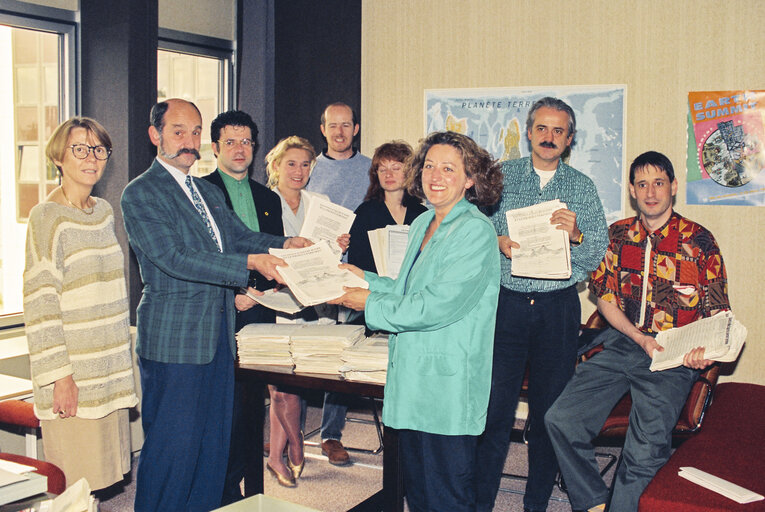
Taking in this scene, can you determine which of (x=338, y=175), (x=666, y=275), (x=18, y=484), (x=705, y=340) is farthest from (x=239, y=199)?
(x=18, y=484)

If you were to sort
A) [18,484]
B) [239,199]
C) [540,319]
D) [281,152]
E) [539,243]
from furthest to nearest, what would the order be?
[281,152]
[239,199]
[540,319]
[539,243]
[18,484]

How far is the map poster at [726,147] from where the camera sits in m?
4.45

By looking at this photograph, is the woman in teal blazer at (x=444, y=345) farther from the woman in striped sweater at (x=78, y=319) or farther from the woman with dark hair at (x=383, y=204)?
the woman with dark hair at (x=383, y=204)

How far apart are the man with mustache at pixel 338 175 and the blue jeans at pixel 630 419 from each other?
1.62 meters

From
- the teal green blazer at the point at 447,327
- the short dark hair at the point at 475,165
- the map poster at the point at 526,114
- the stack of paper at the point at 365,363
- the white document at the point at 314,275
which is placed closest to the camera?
the teal green blazer at the point at 447,327

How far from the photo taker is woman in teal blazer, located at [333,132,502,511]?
7.91ft

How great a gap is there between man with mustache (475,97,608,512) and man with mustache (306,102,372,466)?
130 cm

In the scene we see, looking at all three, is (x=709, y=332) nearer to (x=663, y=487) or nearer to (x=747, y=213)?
(x=663, y=487)

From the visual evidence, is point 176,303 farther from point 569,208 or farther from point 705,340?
point 705,340

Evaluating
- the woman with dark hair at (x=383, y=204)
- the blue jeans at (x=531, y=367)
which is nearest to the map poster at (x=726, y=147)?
the blue jeans at (x=531, y=367)

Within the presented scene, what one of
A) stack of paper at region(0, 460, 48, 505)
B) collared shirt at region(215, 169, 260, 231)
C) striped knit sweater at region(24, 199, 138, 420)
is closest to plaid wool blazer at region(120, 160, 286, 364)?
striped knit sweater at region(24, 199, 138, 420)

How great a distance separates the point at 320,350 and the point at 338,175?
186 cm

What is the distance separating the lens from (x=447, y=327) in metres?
2.45

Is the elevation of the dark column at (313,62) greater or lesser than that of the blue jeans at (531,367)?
greater
